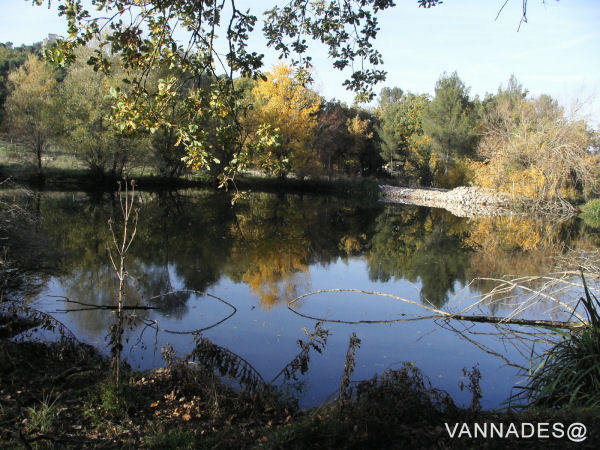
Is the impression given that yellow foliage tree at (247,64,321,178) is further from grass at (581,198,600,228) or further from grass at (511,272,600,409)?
grass at (511,272,600,409)

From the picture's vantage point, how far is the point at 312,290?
1116 cm

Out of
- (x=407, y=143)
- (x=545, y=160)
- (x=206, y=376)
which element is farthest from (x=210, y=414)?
(x=407, y=143)

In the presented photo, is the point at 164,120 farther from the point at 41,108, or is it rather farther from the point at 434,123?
the point at 434,123

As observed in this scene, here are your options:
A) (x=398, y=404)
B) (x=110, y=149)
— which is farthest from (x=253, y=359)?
(x=110, y=149)

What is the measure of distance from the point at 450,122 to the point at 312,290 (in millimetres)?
35627

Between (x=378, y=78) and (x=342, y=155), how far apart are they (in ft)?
136

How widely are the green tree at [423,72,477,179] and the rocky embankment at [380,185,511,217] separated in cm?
464

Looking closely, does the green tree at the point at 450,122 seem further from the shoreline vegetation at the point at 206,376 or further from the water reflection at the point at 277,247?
the shoreline vegetation at the point at 206,376

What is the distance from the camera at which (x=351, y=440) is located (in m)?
3.88

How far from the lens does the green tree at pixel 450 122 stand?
41.8 meters

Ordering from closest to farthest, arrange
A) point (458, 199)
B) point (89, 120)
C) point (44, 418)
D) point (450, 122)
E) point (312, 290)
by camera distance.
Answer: point (44, 418) → point (312, 290) → point (89, 120) → point (458, 199) → point (450, 122)

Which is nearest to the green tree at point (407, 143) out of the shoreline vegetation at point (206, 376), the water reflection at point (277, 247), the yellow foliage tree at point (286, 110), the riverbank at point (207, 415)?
the yellow foliage tree at point (286, 110)

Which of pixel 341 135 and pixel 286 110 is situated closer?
pixel 286 110

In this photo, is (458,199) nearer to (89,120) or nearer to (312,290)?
(89,120)
